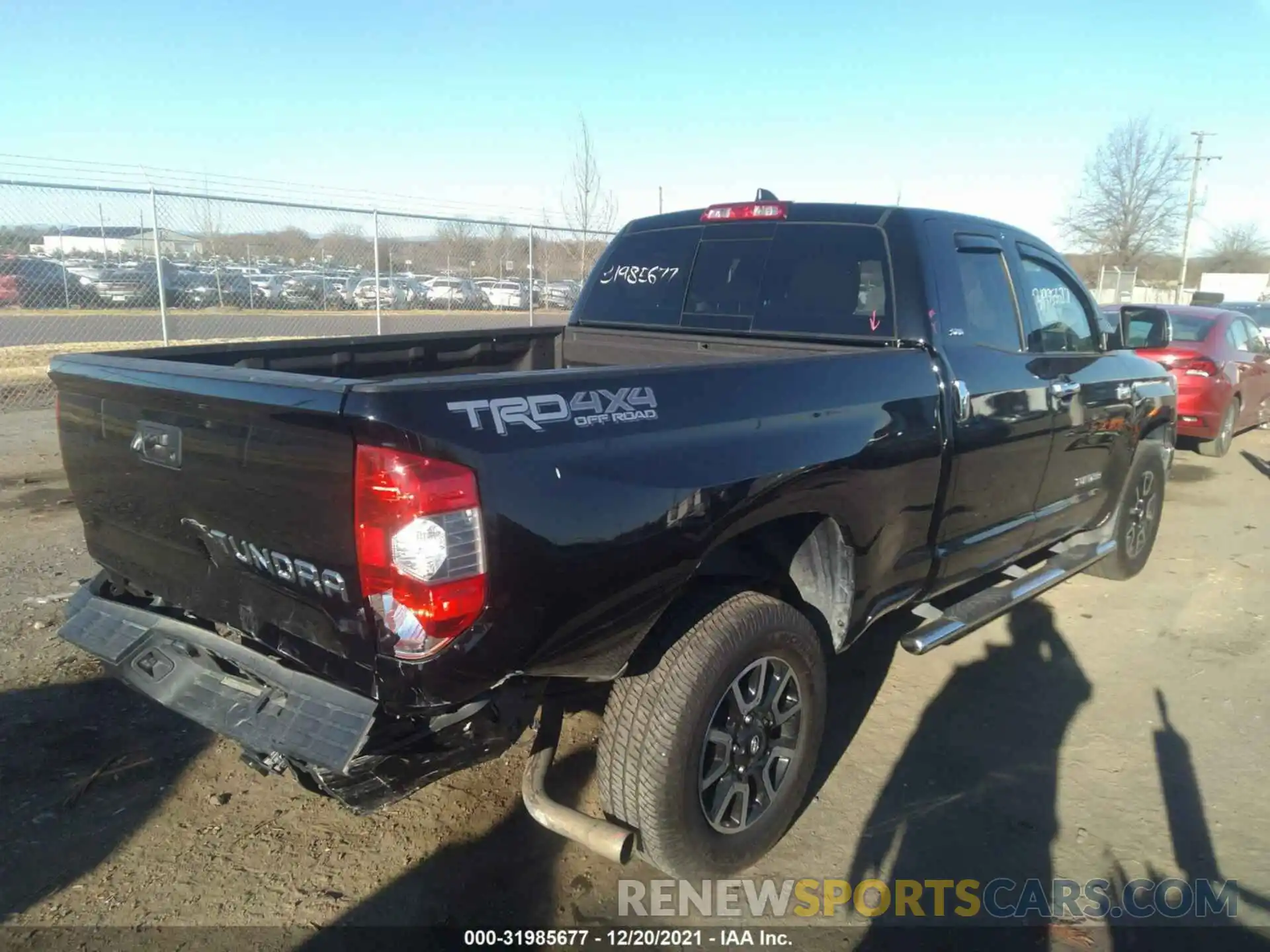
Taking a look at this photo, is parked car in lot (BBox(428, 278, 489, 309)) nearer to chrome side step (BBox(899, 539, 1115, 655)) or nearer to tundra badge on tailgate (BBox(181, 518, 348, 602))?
chrome side step (BBox(899, 539, 1115, 655))

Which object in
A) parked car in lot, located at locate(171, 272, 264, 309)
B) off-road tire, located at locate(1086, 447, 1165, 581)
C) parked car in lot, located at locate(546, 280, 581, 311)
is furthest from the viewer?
parked car in lot, located at locate(546, 280, 581, 311)

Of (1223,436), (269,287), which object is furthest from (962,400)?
(269,287)

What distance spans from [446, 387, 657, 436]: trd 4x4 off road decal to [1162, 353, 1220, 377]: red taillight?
8626 millimetres

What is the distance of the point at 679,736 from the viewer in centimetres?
256

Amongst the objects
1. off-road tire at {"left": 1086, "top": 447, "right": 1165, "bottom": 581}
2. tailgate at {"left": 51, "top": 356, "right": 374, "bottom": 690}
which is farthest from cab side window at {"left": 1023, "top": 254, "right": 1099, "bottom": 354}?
tailgate at {"left": 51, "top": 356, "right": 374, "bottom": 690}

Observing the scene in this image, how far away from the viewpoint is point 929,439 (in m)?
3.43

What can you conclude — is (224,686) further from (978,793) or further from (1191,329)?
(1191,329)

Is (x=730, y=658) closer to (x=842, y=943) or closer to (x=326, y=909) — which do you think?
(x=842, y=943)

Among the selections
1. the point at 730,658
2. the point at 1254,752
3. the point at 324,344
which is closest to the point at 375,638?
the point at 730,658

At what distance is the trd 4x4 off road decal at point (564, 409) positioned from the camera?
210cm

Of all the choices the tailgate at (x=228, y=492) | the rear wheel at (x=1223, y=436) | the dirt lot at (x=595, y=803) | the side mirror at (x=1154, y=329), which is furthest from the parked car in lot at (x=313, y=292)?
the rear wheel at (x=1223, y=436)

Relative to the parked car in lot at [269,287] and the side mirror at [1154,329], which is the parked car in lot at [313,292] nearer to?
the parked car in lot at [269,287]

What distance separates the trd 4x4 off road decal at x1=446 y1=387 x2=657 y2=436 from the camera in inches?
82.8

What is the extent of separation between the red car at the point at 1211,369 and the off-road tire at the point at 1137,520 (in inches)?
130
